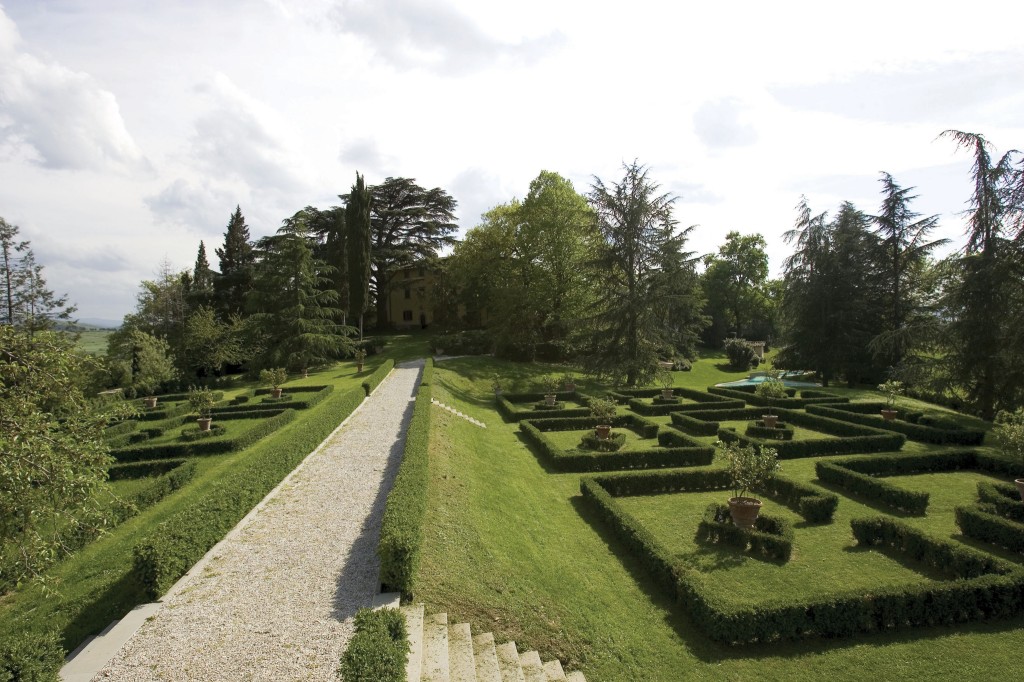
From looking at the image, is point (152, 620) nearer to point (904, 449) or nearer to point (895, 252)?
point (904, 449)

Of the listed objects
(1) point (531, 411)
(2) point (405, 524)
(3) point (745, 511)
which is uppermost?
(2) point (405, 524)

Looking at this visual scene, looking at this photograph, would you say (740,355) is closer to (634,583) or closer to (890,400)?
(890,400)

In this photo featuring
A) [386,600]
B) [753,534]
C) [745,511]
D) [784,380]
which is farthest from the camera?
[784,380]

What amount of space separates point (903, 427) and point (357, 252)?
39.2 meters

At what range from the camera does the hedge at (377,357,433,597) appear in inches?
305

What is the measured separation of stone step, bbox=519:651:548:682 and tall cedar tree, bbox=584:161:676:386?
1030 inches

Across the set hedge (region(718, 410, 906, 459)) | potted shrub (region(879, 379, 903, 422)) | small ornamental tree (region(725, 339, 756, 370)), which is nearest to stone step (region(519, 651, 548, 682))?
hedge (region(718, 410, 906, 459))

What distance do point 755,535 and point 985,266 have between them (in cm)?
2228

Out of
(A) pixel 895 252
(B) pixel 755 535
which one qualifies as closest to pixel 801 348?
(A) pixel 895 252

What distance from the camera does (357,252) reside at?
147 feet

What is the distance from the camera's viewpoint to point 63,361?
5984mm

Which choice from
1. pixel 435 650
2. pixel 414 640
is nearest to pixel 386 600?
pixel 414 640

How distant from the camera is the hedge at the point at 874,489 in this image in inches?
498

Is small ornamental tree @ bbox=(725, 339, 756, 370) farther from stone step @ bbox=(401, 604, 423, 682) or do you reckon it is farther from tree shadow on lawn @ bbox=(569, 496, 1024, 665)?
stone step @ bbox=(401, 604, 423, 682)
